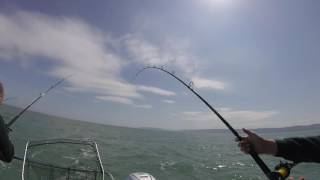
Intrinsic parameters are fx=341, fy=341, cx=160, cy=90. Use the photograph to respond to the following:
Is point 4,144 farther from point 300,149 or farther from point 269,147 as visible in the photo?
point 300,149

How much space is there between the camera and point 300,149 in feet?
7.56

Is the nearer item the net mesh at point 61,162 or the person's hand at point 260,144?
the person's hand at point 260,144

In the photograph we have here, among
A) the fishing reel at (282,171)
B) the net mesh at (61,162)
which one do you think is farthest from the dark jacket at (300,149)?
the net mesh at (61,162)

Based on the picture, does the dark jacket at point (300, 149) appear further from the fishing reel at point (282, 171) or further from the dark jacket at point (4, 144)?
the dark jacket at point (4, 144)

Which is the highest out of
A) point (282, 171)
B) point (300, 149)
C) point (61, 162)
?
point (300, 149)

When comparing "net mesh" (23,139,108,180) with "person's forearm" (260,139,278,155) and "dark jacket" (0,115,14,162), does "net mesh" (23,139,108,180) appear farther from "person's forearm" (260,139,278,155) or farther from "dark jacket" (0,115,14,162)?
"person's forearm" (260,139,278,155)

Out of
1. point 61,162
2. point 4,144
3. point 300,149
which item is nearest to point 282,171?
point 300,149

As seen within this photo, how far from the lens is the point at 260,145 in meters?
2.37

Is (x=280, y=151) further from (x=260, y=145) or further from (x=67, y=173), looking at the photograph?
(x=67, y=173)

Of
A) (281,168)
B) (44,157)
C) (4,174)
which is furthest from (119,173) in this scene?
(281,168)

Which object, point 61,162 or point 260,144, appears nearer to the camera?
point 260,144

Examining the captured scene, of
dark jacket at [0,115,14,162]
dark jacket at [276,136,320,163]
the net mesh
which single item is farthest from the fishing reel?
the net mesh

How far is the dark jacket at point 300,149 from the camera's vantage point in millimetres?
2305

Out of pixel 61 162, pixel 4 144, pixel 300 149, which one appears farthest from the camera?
pixel 61 162
